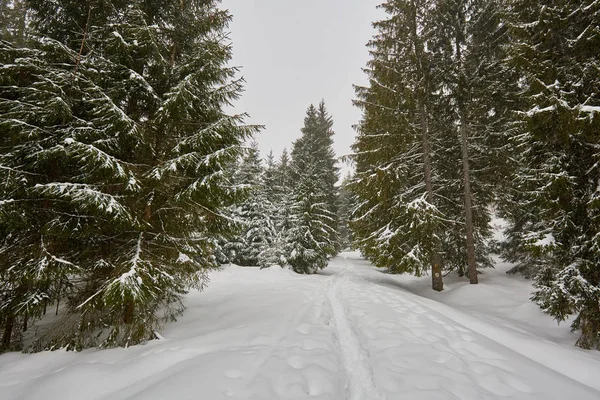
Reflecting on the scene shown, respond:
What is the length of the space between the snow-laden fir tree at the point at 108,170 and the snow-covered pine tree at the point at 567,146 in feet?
25.4

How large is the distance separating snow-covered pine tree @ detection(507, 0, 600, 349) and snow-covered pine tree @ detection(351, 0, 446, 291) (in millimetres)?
4334

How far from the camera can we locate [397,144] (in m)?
12.4

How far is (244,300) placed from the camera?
26.0 feet

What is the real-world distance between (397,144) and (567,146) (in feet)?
21.9

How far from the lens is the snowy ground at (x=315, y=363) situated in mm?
3006

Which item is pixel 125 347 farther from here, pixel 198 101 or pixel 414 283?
pixel 414 283

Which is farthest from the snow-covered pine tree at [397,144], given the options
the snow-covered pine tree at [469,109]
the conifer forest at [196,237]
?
the conifer forest at [196,237]

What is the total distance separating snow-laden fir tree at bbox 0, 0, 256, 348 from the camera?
4.35 m

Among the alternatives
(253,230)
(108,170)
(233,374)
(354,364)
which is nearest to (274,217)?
(253,230)

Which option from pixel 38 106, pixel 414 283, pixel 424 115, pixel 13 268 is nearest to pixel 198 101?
pixel 38 106

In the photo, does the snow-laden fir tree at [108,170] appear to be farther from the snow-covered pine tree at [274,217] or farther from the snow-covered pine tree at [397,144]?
the snow-covered pine tree at [274,217]

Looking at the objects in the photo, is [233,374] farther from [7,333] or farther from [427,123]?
[427,123]

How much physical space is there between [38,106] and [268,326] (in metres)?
6.63

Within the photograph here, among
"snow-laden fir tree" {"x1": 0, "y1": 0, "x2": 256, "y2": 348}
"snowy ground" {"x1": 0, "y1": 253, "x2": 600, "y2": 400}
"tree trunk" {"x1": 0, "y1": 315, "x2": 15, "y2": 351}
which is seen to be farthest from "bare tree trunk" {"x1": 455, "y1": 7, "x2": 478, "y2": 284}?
"tree trunk" {"x1": 0, "y1": 315, "x2": 15, "y2": 351}
